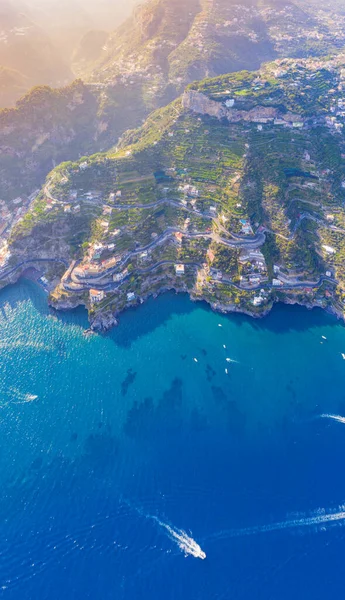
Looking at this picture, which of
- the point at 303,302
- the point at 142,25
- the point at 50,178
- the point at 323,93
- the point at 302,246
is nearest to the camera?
the point at 303,302

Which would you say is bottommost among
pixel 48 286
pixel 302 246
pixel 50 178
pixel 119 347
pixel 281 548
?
pixel 281 548

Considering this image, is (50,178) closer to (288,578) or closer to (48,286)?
(48,286)

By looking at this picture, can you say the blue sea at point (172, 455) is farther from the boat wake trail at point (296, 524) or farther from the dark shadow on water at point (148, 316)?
the dark shadow on water at point (148, 316)

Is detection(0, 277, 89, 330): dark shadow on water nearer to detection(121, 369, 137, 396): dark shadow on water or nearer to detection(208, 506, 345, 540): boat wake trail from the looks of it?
detection(121, 369, 137, 396): dark shadow on water

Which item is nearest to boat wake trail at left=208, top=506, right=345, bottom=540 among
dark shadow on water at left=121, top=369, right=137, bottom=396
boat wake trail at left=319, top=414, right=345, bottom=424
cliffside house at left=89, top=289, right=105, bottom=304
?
boat wake trail at left=319, top=414, right=345, bottom=424

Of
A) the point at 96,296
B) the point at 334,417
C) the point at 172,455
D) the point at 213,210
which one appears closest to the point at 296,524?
the point at 334,417

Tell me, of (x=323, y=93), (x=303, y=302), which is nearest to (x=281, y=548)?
(x=303, y=302)

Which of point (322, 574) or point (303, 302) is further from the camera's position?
point (303, 302)
